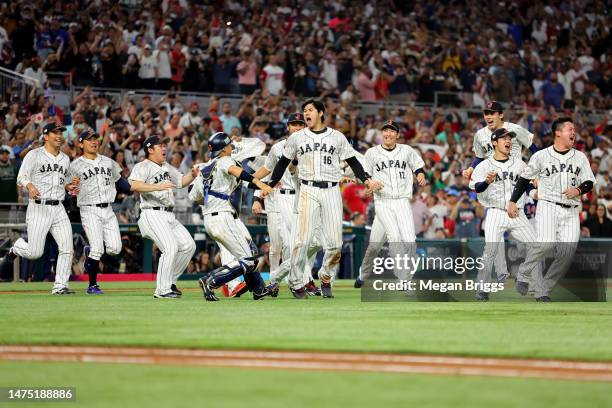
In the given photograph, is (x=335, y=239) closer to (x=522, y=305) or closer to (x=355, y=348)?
(x=522, y=305)

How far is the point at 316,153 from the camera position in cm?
1374

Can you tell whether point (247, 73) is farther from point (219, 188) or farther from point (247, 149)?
point (219, 188)

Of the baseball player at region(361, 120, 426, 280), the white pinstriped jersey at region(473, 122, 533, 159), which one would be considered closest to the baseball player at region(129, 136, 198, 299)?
the baseball player at region(361, 120, 426, 280)

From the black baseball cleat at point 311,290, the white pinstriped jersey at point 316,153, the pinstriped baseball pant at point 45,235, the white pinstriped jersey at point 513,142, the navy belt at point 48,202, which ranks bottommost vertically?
the black baseball cleat at point 311,290

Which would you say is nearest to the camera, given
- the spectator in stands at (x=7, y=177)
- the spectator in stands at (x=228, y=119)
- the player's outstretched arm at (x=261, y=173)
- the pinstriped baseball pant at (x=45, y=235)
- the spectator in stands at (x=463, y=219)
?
the player's outstretched arm at (x=261, y=173)

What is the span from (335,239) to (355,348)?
6063 mm

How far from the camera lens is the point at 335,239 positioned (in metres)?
14.2

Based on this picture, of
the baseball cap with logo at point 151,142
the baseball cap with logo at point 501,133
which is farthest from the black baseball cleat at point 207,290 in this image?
the baseball cap with logo at point 501,133

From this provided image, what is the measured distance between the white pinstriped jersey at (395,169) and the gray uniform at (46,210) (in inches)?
178

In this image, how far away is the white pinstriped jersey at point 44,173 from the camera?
15.5 metres

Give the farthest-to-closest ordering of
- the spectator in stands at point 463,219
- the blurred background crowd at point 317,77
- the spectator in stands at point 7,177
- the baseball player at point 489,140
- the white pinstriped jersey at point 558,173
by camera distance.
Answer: the spectator in stands at point 463,219 → the blurred background crowd at point 317,77 → the spectator in stands at point 7,177 → the baseball player at point 489,140 → the white pinstriped jersey at point 558,173

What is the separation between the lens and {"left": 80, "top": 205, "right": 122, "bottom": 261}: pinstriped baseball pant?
15734 mm

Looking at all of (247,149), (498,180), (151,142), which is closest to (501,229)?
(498,180)

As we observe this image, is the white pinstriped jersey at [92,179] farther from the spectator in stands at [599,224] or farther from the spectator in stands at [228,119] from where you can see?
the spectator in stands at [599,224]
